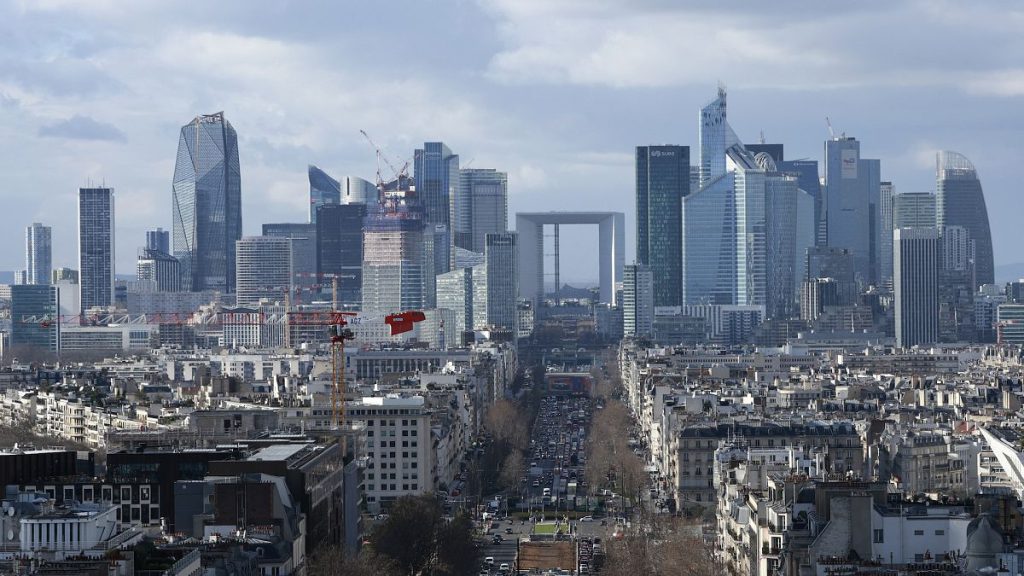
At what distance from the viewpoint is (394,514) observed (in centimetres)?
6406

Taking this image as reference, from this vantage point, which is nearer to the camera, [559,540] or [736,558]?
[736,558]

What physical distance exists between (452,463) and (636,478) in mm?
11182

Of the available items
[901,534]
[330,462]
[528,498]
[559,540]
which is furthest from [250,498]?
[528,498]

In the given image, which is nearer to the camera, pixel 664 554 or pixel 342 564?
pixel 342 564

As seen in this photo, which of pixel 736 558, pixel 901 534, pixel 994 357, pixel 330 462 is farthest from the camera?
pixel 994 357

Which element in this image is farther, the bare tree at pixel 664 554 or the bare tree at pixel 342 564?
the bare tree at pixel 664 554

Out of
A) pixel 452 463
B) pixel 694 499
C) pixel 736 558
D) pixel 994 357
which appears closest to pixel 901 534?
pixel 736 558

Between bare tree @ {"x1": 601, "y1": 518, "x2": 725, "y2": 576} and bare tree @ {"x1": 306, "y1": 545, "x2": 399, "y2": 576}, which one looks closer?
bare tree @ {"x1": 306, "y1": 545, "x2": 399, "y2": 576}

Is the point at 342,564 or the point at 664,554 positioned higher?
the point at 342,564

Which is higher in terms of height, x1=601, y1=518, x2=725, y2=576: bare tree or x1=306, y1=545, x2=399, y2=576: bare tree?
x1=306, y1=545, x2=399, y2=576: bare tree

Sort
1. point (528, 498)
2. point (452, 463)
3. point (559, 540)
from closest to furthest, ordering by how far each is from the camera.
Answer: point (559, 540) → point (528, 498) → point (452, 463)

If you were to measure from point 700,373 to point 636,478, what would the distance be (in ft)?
178

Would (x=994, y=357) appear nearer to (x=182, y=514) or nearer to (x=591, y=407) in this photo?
(x=591, y=407)

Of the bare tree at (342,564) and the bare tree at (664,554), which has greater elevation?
the bare tree at (342,564)
